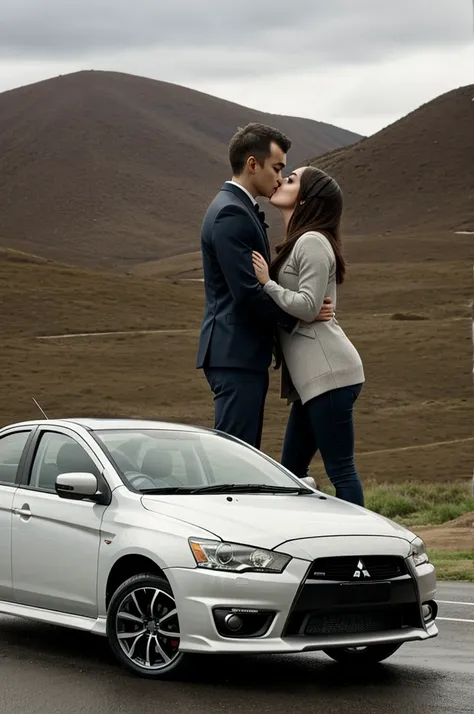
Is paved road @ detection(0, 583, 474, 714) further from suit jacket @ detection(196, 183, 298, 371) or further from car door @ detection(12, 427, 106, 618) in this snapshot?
suit jacket @ detection(196, 183, 298, 371)

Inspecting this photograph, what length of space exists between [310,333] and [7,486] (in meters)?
2.06

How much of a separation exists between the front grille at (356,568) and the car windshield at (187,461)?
985mm

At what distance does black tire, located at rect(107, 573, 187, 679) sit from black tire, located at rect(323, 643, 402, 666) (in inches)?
39.6

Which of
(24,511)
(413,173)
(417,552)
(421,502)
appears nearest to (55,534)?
(24,511)

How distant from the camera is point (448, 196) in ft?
575

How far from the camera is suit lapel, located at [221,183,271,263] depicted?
27.4 ft

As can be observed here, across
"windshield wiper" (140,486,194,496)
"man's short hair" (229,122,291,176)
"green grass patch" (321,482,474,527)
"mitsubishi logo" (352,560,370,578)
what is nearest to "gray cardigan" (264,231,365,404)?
"man's short hair" (229,122,291,176)

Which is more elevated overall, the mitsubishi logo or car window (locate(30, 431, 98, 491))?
car window (locate(30, 431, 98, 491))

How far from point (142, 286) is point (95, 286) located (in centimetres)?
512

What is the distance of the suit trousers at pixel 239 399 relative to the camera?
27.3ft

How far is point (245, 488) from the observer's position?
7867mm

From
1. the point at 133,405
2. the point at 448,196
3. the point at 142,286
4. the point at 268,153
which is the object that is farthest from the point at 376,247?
the point at 268,153

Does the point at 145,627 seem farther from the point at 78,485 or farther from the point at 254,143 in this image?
the point at 254,143

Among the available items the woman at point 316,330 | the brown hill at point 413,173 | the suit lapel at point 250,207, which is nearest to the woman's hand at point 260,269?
the woman at point 316,330
